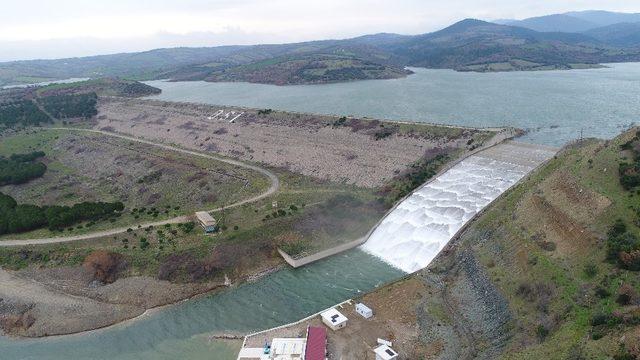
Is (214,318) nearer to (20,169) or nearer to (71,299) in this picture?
(71,299)

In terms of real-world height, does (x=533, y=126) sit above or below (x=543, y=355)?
above

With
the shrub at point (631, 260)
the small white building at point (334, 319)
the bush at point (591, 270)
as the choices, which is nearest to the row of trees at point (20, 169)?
the small white building at point (334, 319)

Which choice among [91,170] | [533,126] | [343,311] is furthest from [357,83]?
[343,311]

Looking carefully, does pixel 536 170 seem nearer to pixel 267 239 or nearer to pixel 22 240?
pixel 267 239

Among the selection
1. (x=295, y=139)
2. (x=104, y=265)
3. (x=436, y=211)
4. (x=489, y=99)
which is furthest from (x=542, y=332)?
(x=489, y=99)

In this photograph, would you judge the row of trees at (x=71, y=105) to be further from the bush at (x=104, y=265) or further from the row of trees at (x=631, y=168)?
the row of trees at (x=631, y=168)

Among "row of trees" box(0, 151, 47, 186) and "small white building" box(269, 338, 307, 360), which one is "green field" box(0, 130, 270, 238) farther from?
"small white building" box(269, 338, 307, 360)

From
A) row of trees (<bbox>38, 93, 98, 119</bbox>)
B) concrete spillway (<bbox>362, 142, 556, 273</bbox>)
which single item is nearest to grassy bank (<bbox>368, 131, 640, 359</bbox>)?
concrete spillway (<bbox>362, 142, 556, 273</bbox>)
